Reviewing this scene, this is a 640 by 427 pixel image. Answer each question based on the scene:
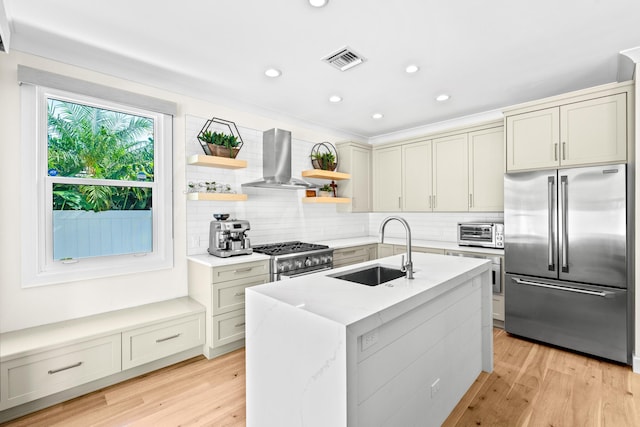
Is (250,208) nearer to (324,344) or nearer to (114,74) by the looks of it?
(114,74)

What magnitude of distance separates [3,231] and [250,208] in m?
2.15

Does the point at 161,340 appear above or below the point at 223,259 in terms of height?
below

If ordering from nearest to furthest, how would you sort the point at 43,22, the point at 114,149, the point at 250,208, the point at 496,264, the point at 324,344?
the point at 324,344, the point at 43,22, the point at 114,149, the point at 496,264, the point at 250,208

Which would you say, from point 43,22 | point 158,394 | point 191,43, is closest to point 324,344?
point 158,394

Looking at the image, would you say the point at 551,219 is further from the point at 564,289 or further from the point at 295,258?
the point at 295,258

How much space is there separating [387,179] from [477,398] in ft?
10.6

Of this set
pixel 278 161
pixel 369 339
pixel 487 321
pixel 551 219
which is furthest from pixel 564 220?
pixel 278 161

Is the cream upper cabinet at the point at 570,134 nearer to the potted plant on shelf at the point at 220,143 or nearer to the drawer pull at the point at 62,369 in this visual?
the potted plant on shelf at the point at 220,143

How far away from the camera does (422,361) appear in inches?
69.6

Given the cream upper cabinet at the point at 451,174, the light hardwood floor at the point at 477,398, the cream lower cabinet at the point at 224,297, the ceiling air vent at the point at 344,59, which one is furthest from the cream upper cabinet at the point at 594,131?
the cream lower cabinet at the point at 224,297

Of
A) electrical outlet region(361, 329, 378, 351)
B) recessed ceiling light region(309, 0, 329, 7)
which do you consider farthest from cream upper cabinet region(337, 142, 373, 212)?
electrical outlet region(361, 329, 378, 351)

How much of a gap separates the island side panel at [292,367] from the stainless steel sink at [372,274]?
2.31 feet

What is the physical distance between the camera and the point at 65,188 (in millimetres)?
2619

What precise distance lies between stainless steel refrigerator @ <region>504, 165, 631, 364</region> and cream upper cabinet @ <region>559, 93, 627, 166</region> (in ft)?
0.44
